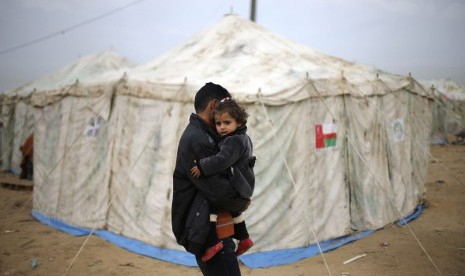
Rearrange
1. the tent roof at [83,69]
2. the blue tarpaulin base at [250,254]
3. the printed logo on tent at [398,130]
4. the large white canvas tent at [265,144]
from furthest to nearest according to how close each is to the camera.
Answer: the tent roof at [83,69], the printed logo on tent at [398,130], the large white canvas tent at [265,144], the blue tarpaulin base at [250,254]

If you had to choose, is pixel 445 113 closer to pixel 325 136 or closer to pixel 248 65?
pixel 325 136

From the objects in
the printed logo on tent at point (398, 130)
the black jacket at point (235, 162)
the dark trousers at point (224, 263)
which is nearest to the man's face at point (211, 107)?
the black jacket at point (235, 162)

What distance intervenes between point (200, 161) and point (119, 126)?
4779 mm

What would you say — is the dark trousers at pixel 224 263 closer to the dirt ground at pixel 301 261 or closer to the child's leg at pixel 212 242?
the child's leg at pixel 212 242

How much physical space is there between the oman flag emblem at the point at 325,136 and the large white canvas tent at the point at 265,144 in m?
0.02

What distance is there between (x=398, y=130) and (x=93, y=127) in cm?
590

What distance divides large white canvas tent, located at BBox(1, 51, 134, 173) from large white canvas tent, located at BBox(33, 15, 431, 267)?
19.8 feet

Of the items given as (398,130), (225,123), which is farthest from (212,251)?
(398,130)

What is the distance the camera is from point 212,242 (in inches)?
86.8

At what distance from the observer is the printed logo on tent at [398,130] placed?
7410mm

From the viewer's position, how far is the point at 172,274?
16.9 ft

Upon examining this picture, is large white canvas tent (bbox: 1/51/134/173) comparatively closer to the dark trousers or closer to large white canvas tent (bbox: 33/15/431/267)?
large white canvas tent (bbox: 33/15/431/267)

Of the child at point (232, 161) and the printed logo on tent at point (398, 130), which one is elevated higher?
the child at point (232, 161)

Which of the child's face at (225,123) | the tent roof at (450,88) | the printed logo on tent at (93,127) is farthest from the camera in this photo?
the tent roof at (450,88)
